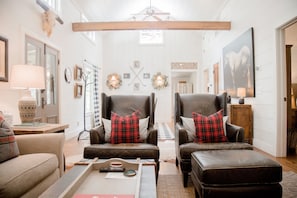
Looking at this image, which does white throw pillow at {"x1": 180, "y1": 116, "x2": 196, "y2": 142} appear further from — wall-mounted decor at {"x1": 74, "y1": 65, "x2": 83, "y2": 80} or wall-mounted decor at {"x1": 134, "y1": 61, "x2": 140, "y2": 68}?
wall-mounted decor at {"x1": 134, "y1": 61, "x2": 140, "y2": 68}

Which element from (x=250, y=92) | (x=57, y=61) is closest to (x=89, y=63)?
(x=57, y=61)

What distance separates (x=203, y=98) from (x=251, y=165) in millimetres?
1445

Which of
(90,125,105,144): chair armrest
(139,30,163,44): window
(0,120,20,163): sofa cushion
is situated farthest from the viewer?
(139,30,163,44): window

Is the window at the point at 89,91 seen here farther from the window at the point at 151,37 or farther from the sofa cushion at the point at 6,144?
the sofa cushion at the point at 6,144

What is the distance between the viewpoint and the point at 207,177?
1687mm

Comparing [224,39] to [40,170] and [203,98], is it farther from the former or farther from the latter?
[40,170]

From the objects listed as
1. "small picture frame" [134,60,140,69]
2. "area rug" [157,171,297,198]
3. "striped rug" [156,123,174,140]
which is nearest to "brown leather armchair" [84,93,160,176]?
"area rug" [157,171,297,198]

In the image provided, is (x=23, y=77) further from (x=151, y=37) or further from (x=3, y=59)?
(x=151, y=37)

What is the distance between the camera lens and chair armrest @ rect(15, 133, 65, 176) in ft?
6.56

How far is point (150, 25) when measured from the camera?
18.3ft

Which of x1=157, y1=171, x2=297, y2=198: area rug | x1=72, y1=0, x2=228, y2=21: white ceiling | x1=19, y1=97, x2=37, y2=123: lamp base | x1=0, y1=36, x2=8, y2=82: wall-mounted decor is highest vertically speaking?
x1=72, y1=0, x2=228, y2=21: white ceiling

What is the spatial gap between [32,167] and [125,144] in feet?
3.26

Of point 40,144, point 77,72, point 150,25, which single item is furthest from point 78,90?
point 40,144

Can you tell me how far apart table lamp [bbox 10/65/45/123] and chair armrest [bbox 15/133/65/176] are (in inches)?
26.1
